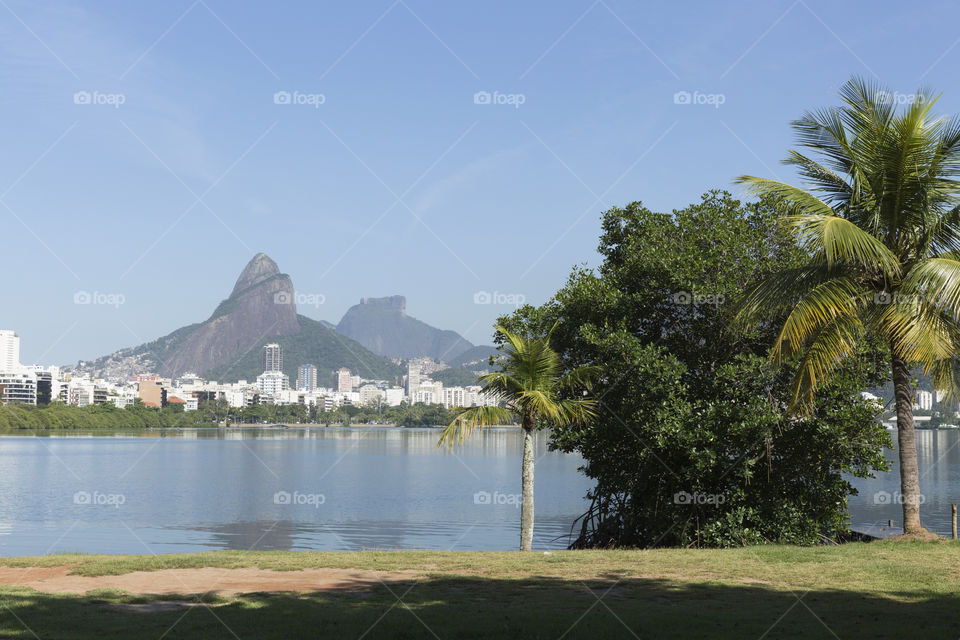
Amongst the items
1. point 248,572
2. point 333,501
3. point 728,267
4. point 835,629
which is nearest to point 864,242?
point 728,267

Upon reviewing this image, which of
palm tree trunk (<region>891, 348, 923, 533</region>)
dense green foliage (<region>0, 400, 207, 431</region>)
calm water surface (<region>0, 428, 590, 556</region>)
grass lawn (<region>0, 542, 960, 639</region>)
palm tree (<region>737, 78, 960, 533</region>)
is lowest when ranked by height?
calm water surface (<region>0, 428, 590, 556</region>)

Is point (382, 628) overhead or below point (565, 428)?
below

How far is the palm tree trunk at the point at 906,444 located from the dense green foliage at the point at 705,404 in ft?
4.48

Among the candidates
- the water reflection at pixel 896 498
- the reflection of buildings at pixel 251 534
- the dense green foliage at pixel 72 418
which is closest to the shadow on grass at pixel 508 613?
the water reflection at pixel 896 498

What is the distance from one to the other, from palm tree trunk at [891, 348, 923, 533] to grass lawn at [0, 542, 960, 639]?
5.96 ft

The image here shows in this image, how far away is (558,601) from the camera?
35.5ft

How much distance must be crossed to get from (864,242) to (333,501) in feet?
125

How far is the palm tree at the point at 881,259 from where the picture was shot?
50.8 ft

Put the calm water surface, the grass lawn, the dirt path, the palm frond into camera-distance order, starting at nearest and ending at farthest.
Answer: the grass lawn → the dirt path → the palm frond → the calm water surface

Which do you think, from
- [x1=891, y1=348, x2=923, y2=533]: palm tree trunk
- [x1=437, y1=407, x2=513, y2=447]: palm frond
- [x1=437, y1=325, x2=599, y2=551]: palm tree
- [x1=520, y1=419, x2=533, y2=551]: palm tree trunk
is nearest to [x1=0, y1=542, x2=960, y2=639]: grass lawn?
[x1=891, y1=348, x2=923, y2=533]: palm tree trunk

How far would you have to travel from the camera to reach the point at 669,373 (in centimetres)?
1925

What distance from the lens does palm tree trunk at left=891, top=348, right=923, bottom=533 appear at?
55.6 feet

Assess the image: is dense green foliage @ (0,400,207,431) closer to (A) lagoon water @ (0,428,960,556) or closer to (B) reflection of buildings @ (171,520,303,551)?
(A) lagoon water @ (0,428,960,556)

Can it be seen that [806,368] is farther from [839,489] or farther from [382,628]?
[382,628]
